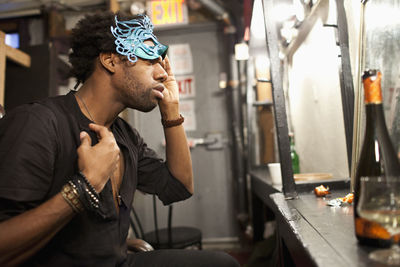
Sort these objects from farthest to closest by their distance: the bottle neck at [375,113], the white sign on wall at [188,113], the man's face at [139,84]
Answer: the white sign on wall at [188,113] < the man's face at [139,84] < the bottle neck at [375,113]

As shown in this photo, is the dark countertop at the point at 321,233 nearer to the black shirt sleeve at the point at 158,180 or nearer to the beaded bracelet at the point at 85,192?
the black shirt sleeve at the point at 158,180

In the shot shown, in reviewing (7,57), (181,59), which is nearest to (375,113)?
(7,57)

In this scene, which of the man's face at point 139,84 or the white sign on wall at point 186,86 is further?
the white sign on wall at point 186,86

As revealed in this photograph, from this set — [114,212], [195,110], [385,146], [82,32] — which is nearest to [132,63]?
[82,32]

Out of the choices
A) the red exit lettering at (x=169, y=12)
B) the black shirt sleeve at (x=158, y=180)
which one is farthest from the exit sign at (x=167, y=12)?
the black shirt sleeve at (x=158, y=180)

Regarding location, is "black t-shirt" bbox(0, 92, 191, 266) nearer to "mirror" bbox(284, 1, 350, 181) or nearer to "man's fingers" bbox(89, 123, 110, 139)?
"man's fingers" bbox(89, 123, 110, 139)

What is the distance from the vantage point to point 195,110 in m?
4.08

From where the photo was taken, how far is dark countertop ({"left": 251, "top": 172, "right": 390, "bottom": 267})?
0.66 m

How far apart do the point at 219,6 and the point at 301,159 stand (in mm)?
2125

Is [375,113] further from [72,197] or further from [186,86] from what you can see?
[186,86]

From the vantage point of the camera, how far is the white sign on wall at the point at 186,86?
13.4 feet

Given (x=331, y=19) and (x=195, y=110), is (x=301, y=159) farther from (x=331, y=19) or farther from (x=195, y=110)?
(x=195, y=110)

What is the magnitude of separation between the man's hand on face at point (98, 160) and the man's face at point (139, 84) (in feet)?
1.02

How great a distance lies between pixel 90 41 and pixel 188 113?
9.07ft
